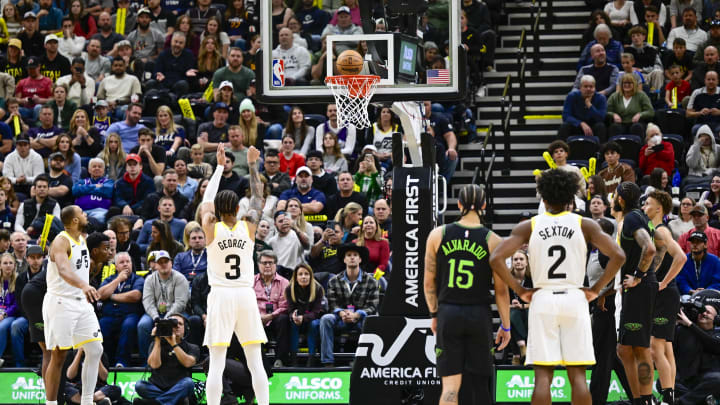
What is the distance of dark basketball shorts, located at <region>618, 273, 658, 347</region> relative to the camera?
403 inches

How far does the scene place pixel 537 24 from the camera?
18.5 metres

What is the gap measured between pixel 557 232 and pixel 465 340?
110 cm

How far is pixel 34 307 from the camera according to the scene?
41.3ft

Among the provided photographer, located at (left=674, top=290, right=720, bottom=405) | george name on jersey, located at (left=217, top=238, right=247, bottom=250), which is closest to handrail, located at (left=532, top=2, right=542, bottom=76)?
photographer, located at (left=674, top=290, right=720, bottom=405)

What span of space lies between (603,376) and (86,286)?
4984 mm

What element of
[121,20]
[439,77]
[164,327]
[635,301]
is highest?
[121,20]

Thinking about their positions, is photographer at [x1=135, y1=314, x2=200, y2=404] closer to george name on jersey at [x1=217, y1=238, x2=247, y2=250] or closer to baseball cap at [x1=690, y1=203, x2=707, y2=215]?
george name on jersey at [x1=217, y1=238, x2=247, y2=250]

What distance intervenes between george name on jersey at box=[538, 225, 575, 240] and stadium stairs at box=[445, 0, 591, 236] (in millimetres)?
7251

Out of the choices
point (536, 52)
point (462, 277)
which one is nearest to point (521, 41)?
point (536, 52)

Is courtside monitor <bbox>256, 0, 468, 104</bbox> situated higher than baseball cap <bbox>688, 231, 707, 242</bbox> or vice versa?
courtside monitor <bbox>256, 0, 468, 104</bbox>

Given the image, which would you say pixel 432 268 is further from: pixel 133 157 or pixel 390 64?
pixel 133 157

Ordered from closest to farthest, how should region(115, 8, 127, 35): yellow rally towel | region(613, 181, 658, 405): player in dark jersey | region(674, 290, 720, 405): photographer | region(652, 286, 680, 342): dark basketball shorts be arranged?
1. region(613, 181, 658, 405): player in dark jersey
2. region(652, 286, 680, 342): dark basketball shorts
3. region(674, 290, 720, 405): photographer
4. region(115, 8, 127, 35): yellow rally towel

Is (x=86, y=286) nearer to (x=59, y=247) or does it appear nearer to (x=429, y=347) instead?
(x=59, y=247)

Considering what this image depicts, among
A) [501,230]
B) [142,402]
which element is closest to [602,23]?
[501,230]
